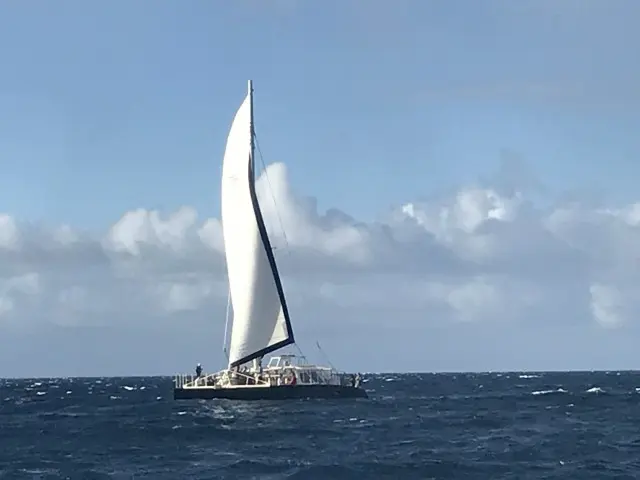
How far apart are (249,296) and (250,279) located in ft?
5.52

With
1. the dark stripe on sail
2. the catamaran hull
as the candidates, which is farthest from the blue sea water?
the dark stripe on sail

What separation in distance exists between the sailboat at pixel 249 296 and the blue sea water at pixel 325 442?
10.8 ft

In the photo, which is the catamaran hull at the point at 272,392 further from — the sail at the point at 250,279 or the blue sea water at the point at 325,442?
the sail at the point at 250,279

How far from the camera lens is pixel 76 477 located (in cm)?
6044

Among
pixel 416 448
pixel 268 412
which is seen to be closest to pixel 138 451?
pixel 416 448

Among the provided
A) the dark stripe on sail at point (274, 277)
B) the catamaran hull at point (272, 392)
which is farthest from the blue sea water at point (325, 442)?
the dark stripe on sail at point (274, 277)

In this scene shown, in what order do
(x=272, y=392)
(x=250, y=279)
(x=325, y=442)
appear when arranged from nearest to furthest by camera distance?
(x=325, y=442)
(x=272, y=392)
(x=250, y=279)

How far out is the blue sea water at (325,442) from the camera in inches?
2422

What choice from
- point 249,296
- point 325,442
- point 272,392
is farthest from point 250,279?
point 325,442

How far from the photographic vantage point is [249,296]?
113 meters

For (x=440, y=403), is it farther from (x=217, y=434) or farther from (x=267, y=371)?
(x=217, y=434)

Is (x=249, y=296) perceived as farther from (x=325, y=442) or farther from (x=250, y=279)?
(x=325, y=442)

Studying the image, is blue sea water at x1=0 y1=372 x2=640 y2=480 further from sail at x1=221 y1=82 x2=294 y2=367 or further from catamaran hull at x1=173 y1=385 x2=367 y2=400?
sail at x1=221 y1=82 x2=294 y2=367

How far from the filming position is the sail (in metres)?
112
